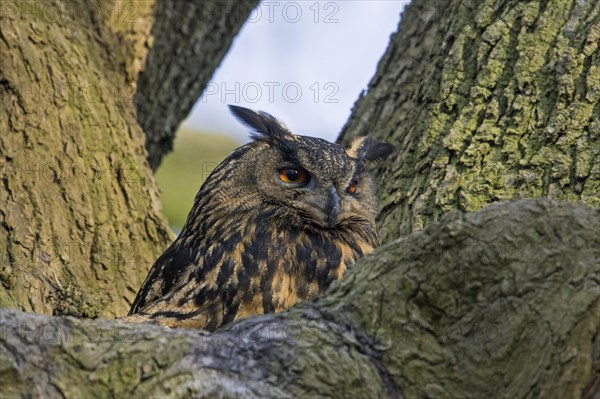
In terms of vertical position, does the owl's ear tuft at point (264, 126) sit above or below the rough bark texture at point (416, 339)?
above

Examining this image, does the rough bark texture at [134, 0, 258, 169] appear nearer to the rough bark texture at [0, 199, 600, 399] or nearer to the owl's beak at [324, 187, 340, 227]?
the owl's beak at [324, 187, 340, 227]

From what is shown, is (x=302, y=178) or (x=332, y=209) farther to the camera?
(x=302, y=178)

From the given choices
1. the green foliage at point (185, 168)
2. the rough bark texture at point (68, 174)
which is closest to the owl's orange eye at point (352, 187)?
the rough bark texture at point (68, 174)

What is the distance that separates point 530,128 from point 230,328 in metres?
1.89

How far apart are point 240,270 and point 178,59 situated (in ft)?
9.16

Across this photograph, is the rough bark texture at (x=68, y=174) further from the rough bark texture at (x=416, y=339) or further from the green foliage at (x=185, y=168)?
the green foliage at (x=185, y=168)

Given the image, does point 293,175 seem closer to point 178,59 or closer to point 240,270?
point 240,270

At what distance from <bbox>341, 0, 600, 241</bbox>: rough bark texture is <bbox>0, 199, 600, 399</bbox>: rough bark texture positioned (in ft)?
4.03

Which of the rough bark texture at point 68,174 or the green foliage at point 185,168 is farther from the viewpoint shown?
the green foliage at point 185,168

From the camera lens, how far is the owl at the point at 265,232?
352 cm

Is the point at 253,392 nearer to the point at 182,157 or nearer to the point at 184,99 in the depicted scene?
the point at 184,99

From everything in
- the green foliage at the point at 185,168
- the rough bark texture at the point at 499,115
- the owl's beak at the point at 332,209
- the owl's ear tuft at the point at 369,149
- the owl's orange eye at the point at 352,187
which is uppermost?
the rough bark texture at the point at 499,115

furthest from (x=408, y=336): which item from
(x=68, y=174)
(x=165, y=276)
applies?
(x=68, y=174)

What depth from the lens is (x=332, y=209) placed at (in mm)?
3941
